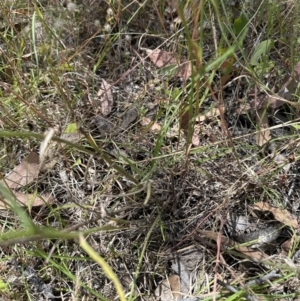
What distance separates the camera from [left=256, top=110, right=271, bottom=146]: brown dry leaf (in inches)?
54.1

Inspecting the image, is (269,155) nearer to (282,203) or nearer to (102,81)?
(282,203)

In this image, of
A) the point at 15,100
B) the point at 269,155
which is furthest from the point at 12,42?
the point at 269,155

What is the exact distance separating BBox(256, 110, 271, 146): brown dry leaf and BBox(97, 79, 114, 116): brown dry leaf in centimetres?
49

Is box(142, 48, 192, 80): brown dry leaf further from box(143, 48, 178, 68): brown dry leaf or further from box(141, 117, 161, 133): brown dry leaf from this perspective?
box(141, 117, 161, 133): brown dry leaf

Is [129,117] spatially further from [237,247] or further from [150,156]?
[237,247]

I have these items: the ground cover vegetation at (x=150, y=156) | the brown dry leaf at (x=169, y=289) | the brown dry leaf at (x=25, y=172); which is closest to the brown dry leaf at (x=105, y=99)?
the ground cover vegetation at (x=150, y=156)

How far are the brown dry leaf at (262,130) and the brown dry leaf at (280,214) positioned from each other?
20 cm

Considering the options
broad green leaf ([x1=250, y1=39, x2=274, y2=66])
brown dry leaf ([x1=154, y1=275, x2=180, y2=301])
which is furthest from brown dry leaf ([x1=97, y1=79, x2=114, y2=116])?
brown dry leaf ([x1=154, y1=275, x2=180, y2=301])

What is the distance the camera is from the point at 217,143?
1.30 meters

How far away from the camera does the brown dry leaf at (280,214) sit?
4.15 feet

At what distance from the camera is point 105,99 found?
1518 millimetres

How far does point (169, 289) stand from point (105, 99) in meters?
0.66

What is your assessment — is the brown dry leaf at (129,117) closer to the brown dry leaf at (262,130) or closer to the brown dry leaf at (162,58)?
the brown dry leaf at (162,58)

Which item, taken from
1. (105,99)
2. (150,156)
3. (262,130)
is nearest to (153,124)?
(150,156)
